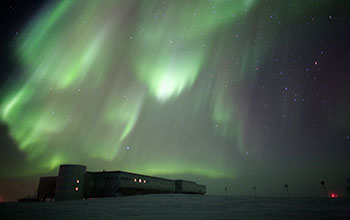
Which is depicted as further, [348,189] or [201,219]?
[348,189]

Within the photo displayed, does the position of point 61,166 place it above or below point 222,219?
above

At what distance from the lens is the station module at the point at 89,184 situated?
59531 mm

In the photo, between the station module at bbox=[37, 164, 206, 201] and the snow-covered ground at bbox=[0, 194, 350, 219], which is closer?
the snow-covered ground at bbox=[0, 194, 350, 219]

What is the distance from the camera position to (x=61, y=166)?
61281mm

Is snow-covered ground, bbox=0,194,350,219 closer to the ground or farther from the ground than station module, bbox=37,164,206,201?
closer to the ground

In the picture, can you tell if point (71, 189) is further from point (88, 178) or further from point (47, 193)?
point (47, 193)

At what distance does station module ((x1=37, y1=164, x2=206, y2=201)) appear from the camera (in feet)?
195

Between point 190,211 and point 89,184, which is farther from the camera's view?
point 89,184

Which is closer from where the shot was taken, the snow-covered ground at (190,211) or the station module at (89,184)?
the snow-covered ground at (190,211)

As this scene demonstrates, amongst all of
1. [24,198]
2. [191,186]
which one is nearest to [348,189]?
[191,186]

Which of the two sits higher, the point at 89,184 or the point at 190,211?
the point at 89,184

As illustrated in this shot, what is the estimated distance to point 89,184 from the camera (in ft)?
221

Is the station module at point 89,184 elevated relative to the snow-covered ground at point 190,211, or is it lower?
elevated

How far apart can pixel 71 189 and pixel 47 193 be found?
1902cm
